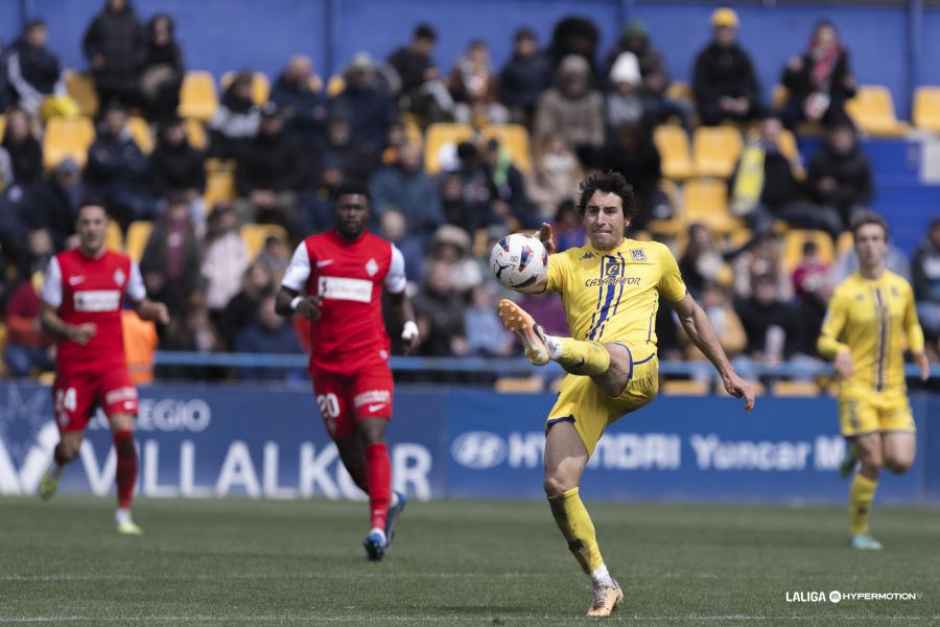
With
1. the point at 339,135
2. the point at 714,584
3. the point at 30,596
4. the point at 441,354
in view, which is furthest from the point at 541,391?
the point at 30,596

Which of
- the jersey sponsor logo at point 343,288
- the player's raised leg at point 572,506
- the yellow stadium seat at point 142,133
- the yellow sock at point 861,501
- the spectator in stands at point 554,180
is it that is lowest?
the yellow sock at point 861,501

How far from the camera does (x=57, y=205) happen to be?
891 inches

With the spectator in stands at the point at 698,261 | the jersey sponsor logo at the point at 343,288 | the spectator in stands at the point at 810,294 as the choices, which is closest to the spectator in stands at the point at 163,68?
the spectator in stands at the point at 698,261

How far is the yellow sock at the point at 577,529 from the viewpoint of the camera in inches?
383

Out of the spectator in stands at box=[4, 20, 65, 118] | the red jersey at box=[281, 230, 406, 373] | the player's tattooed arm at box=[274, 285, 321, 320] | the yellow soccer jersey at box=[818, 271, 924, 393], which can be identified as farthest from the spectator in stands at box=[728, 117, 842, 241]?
the player's tattooed arm at box=[274, 285, 321, 320]

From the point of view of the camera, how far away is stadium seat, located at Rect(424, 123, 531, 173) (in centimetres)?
2558

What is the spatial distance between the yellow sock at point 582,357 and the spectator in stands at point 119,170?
14.4m

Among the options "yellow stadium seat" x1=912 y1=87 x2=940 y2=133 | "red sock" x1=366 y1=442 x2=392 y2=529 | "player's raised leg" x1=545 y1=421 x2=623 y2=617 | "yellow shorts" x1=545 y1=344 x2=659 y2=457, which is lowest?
"red sock" x1=366 y1=442 x2=392 y2=529

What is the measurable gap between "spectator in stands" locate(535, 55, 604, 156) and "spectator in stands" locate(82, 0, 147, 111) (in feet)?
16.7

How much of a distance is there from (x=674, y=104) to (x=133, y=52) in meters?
7.11

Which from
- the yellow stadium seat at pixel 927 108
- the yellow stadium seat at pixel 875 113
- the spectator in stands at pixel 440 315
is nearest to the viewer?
the spectator in stands at pixel 440 315

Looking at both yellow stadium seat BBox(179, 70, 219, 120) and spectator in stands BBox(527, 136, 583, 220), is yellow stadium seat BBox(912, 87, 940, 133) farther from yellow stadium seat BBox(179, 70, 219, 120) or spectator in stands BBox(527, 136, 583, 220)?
yellow stadium seat BBox(179, 70, 219, 120)

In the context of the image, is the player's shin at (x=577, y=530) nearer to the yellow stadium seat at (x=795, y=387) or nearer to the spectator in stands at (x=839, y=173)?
the yellow stadium seat at (x=795, y=387)

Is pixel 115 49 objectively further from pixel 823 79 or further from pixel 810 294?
pixel 823 79
